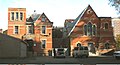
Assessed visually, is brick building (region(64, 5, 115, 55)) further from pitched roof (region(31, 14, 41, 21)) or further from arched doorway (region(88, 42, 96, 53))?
pitched roof (region(31, 14, 41, 21))

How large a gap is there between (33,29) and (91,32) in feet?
40.9

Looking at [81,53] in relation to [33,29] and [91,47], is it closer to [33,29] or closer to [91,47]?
[91,47]

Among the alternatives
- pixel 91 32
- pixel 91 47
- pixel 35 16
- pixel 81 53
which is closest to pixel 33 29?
pixel 35 16

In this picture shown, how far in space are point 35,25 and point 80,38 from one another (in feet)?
32.9

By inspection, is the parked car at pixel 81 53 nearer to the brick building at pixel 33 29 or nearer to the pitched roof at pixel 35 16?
the brick building at pixel 33 29

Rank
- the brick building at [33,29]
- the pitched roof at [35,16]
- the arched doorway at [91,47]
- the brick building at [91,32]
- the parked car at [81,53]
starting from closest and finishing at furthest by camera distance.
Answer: the parked car at [81,53]
the arched doorway at [91,47]
the brick building at [91,32]
the brick building at [33,29]
the pitched roof at [35,16]

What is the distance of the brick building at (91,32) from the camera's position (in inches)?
2367

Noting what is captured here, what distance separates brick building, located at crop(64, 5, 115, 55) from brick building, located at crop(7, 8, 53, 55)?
5.22 m

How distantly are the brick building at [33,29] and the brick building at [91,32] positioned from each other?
5219 mm

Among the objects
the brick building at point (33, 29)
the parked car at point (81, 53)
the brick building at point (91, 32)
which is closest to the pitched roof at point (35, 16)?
the brick building at point (33, 29)

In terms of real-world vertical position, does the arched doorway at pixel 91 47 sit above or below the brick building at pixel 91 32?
below

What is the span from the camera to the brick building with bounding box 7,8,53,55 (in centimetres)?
6034

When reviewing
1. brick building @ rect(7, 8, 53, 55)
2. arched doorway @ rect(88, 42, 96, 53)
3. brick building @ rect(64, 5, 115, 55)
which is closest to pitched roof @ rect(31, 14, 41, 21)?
brick building @ rect(7, 8, 53, 55)

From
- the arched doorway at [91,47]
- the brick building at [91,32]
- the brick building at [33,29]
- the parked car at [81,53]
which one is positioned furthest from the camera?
the brick building at [33,29]
